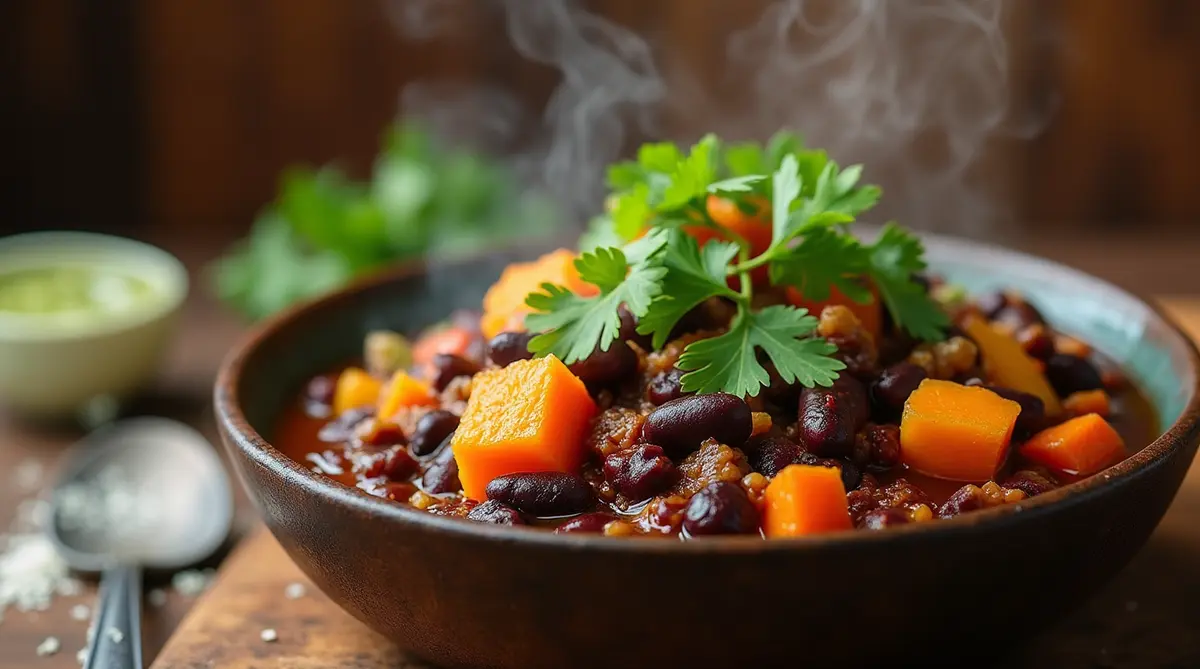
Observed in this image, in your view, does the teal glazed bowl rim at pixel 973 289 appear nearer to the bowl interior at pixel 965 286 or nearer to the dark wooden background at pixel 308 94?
the bowl interior at pixel 965 286

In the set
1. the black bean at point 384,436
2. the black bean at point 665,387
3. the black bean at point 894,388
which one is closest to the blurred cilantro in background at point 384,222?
the black bean at point 384,436

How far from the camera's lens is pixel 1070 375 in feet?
11.5

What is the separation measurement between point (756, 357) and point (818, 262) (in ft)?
1.06

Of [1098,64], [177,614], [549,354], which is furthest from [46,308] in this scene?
[1098,64]

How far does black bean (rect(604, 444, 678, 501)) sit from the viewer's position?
279 centimetres

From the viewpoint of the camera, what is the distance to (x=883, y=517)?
2582 millimetres

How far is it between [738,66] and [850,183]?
4.30m

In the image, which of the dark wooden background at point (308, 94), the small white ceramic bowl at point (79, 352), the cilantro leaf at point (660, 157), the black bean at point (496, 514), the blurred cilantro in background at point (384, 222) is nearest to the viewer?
the black bean at point (496, 514)

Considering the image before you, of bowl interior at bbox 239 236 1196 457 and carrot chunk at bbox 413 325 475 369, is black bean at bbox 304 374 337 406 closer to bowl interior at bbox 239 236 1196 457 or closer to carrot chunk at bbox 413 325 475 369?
bowl interior at bbox 239 236 1196 457

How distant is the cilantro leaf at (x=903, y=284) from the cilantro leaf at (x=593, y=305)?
2.03 feet

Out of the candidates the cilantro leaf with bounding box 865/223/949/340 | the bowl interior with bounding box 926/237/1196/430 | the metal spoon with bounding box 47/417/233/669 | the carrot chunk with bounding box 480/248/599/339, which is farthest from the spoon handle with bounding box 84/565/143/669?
the bowl interior with bounding box 926/237/1196/430

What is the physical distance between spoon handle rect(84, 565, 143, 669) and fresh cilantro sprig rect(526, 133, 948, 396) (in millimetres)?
1274

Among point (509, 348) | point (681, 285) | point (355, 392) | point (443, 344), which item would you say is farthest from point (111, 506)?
point (681, 285)

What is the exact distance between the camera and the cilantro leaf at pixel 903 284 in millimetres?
3352
